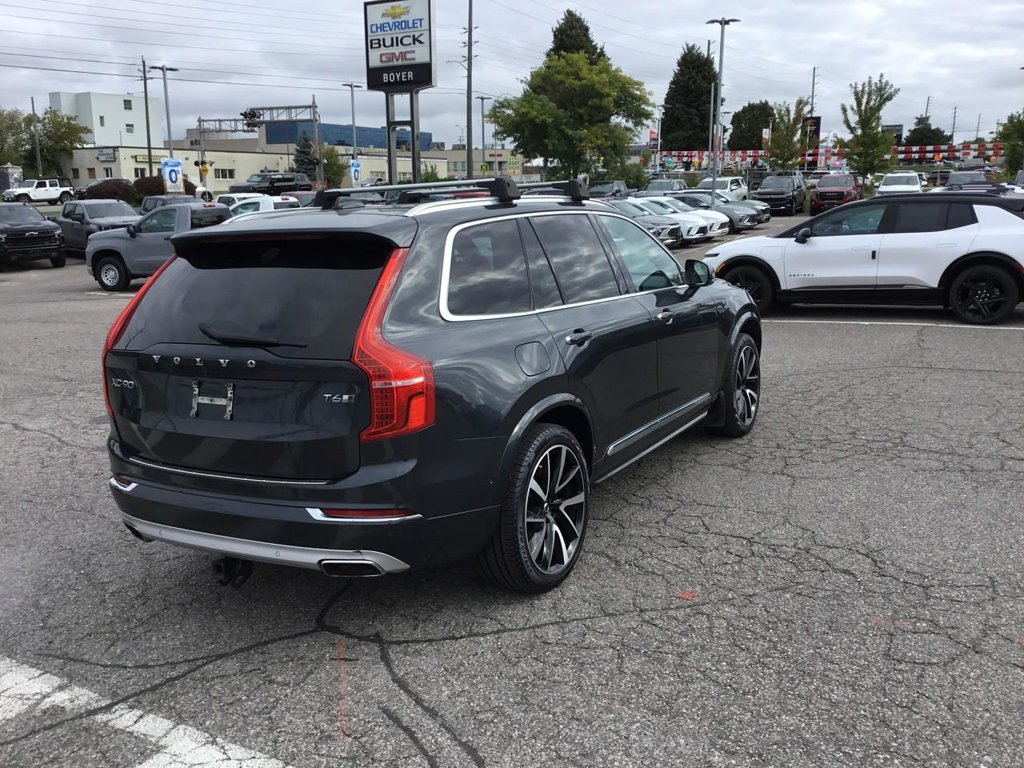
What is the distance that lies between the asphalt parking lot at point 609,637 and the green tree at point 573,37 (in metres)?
83.1

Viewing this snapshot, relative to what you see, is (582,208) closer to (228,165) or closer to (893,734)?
(893,734)

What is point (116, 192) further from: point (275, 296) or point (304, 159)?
point (275, 296)

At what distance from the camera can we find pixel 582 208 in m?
4.95

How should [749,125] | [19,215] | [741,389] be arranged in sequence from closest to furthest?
[741,389] < [19,215] < [749,125]

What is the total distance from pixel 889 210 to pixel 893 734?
32.3 ft

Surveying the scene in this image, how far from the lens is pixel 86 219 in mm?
25469

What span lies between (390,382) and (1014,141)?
60.7 m

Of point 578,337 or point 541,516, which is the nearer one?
point 541,516

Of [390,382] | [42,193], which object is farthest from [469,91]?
[390,382]

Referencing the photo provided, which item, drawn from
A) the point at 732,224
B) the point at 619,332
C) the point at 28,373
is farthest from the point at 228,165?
the point at 619,332

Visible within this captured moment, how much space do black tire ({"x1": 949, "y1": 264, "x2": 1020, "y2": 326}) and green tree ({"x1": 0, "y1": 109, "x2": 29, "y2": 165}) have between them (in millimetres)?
103452

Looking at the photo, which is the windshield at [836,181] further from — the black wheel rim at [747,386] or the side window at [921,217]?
the black wheel rim at [747,386]

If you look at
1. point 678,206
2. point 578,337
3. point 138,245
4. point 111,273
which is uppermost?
point 578,337

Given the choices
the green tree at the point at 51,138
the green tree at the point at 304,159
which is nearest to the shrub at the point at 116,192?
the green tree at the point at 304,159
